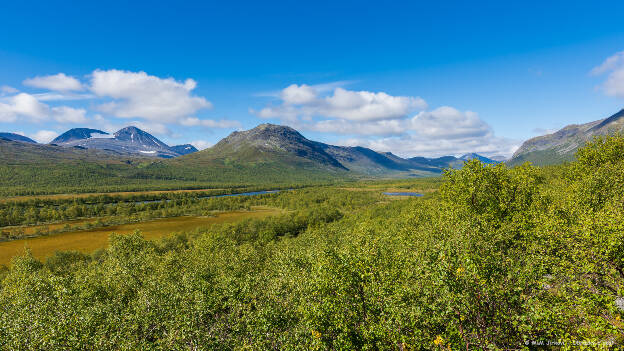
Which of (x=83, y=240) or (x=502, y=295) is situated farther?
(x=83, y=240)

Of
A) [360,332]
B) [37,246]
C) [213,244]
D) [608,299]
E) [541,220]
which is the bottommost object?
[37,246]

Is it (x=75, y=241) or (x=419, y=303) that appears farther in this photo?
(x=75, y=241)

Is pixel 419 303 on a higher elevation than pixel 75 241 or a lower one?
higher

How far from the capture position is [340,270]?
25.1 metres

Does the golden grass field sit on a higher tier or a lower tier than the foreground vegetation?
lower

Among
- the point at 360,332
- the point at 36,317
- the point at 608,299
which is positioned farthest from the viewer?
the point at 36,317

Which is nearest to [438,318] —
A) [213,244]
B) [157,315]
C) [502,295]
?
[502,295]

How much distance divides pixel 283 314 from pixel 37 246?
190 meters

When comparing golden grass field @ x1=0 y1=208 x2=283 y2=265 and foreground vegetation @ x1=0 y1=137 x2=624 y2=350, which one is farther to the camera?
golden grass field @ x1=0 y1=208 x2=283 y2=265

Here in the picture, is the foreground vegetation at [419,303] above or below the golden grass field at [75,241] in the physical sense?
above

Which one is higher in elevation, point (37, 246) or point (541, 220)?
point (541, 220)

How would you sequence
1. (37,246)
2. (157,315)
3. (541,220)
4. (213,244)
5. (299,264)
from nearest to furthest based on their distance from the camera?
(157,315), (541,220), (299,264), (213,244), (37,246)

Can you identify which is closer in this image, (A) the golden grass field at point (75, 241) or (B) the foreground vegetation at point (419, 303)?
(B) the foreground vegetation at point (419, 303)

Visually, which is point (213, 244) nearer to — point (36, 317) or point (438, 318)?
point (36, 317)
